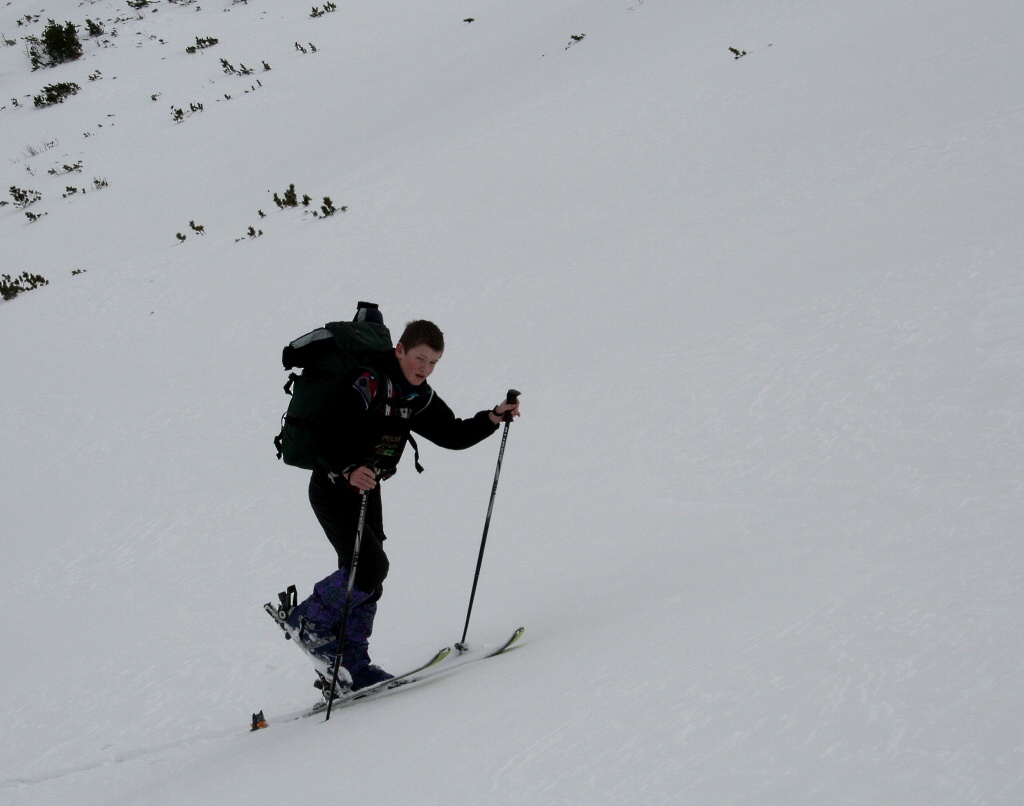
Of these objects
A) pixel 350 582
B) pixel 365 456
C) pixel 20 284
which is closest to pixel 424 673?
pixel 350 582

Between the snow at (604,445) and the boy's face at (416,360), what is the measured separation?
4.25ft

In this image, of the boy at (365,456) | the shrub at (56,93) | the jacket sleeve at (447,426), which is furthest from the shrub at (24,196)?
the jacket sleeve at (447,426)

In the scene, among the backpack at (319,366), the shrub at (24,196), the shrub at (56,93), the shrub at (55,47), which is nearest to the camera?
the backpack at (319,366)

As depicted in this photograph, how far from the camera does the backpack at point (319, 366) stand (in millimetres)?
3236

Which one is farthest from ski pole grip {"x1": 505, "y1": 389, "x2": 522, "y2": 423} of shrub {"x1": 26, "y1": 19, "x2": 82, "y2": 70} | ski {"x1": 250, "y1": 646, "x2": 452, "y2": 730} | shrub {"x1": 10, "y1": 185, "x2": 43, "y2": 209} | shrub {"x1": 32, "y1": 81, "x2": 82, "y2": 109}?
shrub {"x1": 26, "y1": 19, "x2": 82, "y2": 70}

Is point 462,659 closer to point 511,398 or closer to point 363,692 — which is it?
point 363,692

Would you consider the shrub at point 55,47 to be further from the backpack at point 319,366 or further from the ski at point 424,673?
the ski at point 424,673

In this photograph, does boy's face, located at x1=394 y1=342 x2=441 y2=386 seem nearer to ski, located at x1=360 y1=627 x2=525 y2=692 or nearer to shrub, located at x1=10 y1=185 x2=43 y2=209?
ski, located at x1=360 y1=627 x2=525 y2=692

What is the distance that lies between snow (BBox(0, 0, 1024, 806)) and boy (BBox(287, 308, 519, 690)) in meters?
0.46

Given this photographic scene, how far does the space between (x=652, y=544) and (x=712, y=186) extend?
545cm

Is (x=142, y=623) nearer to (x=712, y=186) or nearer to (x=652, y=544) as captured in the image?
(x=652, y=544)

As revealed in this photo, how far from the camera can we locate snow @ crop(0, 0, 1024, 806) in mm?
2221

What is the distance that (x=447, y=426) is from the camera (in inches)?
144

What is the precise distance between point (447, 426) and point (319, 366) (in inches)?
27.5
